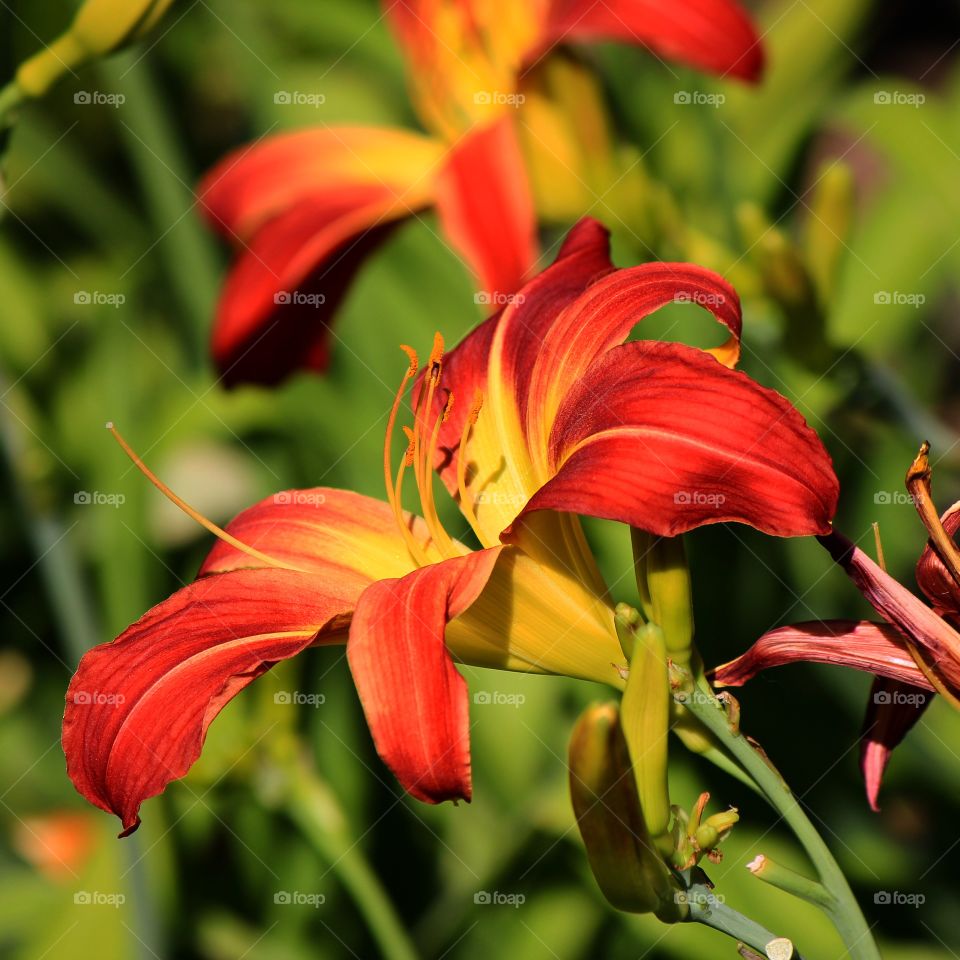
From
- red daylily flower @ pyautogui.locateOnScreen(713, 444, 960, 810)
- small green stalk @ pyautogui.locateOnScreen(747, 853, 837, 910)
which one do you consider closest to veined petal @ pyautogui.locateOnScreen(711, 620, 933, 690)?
red daylily flower @ pyautogui.locateOnScreen(713, 444, 960, 810)

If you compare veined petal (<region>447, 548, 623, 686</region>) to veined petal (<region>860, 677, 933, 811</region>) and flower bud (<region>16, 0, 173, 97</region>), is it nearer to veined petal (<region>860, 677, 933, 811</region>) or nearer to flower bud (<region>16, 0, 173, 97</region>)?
veined petal (<region>860, 677, 933, 811</region>)

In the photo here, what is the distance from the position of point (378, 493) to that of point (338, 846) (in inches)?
16.4

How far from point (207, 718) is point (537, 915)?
0.74m

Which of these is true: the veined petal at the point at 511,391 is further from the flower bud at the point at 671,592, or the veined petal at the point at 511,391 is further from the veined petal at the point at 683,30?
the veined petal at the point at 683,30

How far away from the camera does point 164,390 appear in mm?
1765

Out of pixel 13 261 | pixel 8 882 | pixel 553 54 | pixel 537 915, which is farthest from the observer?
pixel 13 261

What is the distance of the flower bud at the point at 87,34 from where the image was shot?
82 cm

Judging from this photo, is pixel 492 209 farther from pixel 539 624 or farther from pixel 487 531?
pixel 539 624

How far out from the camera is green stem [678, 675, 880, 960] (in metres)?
0.60

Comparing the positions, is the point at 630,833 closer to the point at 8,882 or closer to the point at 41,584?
the point at 8,882

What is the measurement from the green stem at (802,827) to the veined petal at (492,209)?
0.49m

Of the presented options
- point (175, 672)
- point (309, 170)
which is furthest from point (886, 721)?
point (309, 170)

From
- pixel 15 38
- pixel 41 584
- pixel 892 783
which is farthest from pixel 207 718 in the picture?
pixel 41 584

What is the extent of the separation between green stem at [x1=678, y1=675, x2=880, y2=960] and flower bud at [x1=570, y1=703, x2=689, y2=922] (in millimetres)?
56
